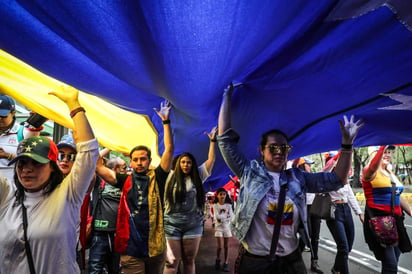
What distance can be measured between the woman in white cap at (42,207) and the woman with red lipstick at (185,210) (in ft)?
6.09

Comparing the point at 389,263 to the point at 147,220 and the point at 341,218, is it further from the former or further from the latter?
the point at 147,220

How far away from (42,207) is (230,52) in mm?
1421

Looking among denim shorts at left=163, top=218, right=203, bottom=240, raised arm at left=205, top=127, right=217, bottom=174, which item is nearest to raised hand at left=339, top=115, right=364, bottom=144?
raised arm at left=205, top=127, right=217, bottom=174

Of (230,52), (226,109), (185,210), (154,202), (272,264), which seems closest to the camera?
(230,52)

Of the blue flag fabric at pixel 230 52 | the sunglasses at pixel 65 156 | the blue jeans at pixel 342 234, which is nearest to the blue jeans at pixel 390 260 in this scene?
the blue jeans at pixel 342 234

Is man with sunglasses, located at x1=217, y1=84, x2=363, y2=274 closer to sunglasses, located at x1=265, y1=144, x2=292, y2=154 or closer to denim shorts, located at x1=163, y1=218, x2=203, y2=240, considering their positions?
sunglasses, located at x1=265, y1=144, x2=292, y2=154

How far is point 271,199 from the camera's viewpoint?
212 centimetres

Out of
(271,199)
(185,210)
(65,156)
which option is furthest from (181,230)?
(271,199)

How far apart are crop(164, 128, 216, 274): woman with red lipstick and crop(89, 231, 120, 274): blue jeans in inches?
27.8

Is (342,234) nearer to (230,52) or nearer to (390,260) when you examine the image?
(390,260)

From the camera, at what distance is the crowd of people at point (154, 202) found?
1576 mm

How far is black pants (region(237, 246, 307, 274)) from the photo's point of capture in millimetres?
1996

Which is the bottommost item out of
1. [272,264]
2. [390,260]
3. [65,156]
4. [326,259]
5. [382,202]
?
[326,259]

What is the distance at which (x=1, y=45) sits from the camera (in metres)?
1.73
